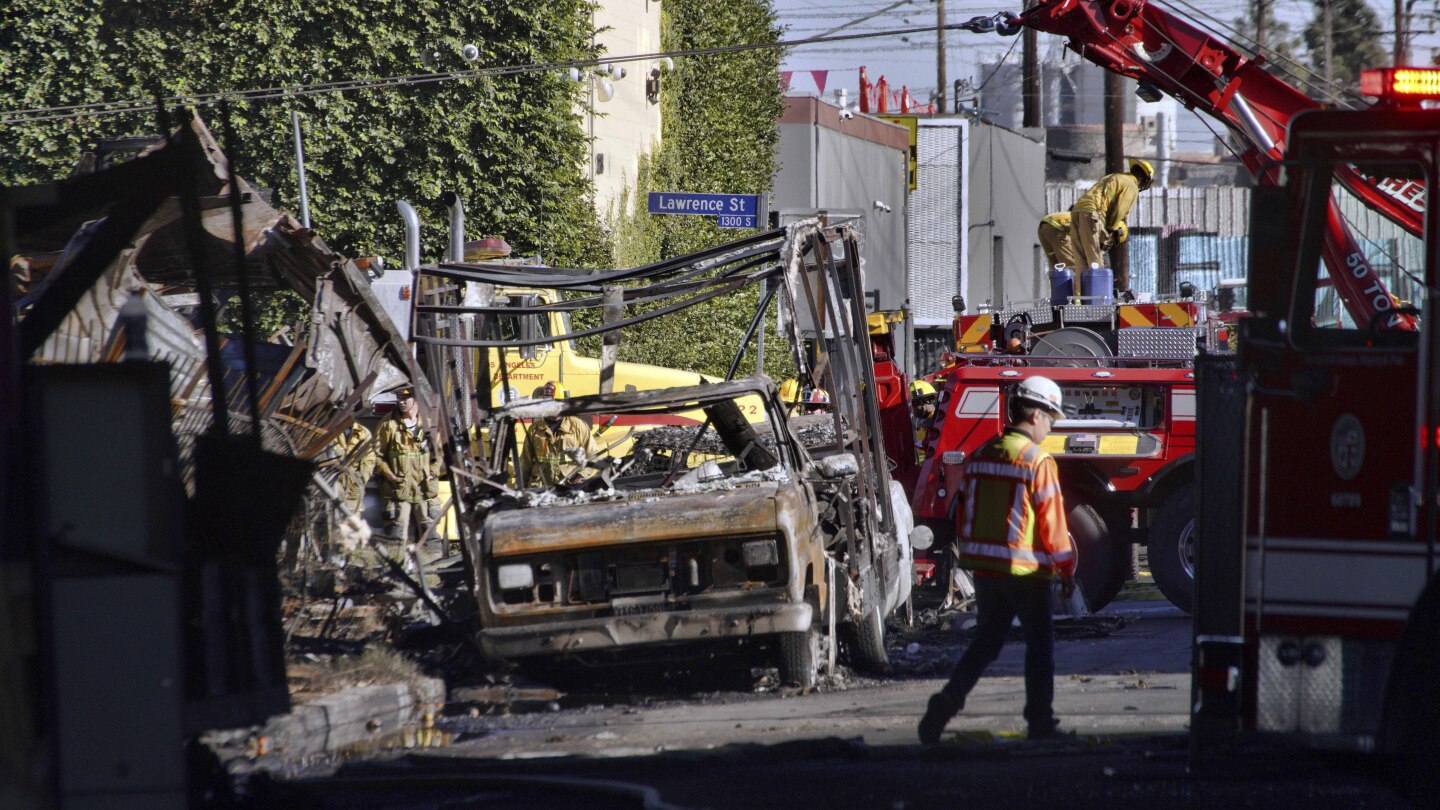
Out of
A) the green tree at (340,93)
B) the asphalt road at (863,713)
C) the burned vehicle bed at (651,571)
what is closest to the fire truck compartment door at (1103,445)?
the asphalt road at (863,713)

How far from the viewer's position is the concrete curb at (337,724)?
6652 mm

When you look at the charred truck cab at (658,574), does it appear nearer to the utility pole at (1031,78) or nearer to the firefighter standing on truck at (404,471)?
the firefighter standing on truck at (404,471)

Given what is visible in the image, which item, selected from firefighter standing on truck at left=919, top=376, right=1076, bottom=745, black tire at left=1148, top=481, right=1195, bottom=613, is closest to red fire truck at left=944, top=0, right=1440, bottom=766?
firefighter standing on truck at left=919, top=376, right=1076, bottom=745

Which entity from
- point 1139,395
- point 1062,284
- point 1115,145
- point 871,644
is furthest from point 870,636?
point 1115,145

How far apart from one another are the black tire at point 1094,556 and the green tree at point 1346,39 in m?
3.92

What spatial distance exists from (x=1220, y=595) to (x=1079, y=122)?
6969 centimetres

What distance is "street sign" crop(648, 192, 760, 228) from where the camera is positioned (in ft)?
49.3

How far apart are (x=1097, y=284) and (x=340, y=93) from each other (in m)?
11.8

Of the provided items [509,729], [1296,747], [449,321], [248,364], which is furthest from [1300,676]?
[449,321]

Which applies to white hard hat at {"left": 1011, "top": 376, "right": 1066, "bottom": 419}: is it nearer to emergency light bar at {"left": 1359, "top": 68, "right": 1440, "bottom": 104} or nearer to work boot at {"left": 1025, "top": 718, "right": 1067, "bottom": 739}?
work boot at {"left": 1025, "top": 718, "right": 1067, "bottom": 739}

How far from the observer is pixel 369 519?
40.9 ft

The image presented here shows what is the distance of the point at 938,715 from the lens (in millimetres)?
6367

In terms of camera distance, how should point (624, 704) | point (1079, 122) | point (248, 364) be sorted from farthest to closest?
point (1079, 122)
point (624, 704)
point (248, 364)

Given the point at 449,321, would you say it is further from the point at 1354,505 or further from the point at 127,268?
the point at 1354,505
